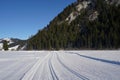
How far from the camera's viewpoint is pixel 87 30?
441 feet

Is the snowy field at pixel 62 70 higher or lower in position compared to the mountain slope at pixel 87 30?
lower

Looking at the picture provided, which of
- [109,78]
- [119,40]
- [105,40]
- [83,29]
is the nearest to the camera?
[109,78]

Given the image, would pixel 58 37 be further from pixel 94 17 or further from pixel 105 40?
pixel 105 40

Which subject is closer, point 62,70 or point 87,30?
point 62,70

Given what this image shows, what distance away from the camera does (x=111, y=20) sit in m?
121

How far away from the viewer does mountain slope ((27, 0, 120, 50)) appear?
11124cm

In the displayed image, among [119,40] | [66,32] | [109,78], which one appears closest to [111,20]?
[119,40]

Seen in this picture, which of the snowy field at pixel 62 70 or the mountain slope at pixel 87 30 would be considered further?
the mountain slope at pixel 87 30

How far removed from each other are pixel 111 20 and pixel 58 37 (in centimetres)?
4314

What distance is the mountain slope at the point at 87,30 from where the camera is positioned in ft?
365

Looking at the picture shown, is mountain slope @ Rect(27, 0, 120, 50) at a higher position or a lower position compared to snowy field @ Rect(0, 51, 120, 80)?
higher

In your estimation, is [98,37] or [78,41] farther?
[78,41]

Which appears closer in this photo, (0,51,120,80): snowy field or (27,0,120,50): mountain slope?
(0,51,120,80): snowy field

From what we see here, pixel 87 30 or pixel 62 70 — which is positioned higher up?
pixel 87 30
